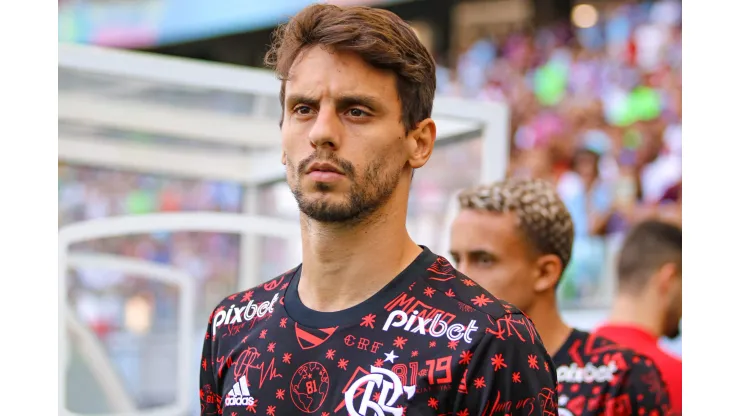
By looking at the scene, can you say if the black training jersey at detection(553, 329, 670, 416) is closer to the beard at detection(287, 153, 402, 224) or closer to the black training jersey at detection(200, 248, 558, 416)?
the black training jersey at detection(200, 248, 558, 416)

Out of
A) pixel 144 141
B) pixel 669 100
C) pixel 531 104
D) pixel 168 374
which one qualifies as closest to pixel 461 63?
pixel 531 104

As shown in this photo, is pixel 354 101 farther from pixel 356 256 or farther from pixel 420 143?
pixel 356 256

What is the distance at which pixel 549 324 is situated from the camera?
2559mm

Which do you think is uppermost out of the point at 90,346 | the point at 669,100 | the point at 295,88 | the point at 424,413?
the point at 669,100

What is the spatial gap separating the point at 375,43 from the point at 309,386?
61cm

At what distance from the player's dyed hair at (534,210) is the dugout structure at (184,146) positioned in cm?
98

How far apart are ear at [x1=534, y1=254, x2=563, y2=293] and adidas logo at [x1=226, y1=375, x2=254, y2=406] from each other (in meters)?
1.06

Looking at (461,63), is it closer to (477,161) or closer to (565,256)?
(477,161)

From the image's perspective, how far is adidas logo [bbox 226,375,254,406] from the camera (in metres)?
1.70

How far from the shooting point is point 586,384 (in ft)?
8.07

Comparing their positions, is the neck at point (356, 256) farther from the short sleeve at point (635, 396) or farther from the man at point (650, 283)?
the man at point (650, 283)

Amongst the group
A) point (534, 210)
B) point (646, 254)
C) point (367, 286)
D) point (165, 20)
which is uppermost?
point (165, 20)

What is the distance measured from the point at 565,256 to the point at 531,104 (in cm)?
741

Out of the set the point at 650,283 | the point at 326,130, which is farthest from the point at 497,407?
the point at 650,283
